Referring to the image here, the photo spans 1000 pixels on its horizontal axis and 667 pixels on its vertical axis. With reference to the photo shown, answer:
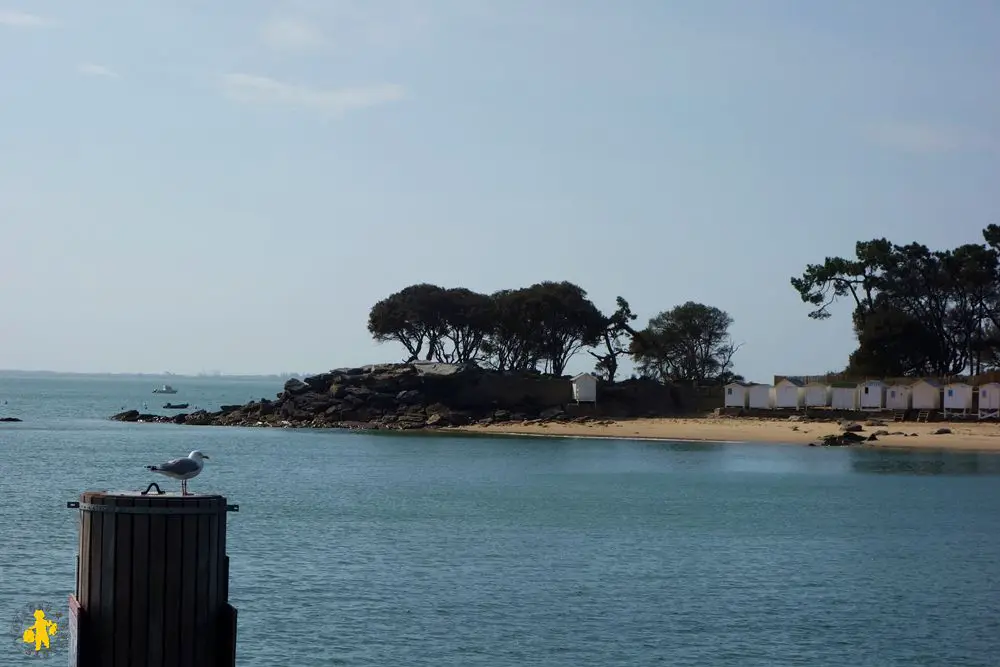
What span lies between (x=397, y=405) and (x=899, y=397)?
35.7 metres

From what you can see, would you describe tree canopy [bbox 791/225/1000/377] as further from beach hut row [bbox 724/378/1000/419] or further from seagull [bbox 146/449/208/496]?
seagull [bbox 146/449/208/496]

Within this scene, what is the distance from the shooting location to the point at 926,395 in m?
87.2

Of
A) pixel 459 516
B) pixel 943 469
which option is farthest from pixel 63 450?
pixel 943 469

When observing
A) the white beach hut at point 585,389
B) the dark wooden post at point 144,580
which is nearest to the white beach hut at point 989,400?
the white beach hut at point 585,389

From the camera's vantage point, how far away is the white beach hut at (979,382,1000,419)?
83625 millimetres

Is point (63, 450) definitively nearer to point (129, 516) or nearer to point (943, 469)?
point (943, 469)

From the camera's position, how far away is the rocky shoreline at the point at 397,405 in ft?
310

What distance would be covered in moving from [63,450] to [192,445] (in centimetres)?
816

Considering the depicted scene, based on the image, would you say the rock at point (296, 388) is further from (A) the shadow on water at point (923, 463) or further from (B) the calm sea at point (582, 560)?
(A) the shadow on water at point (923, 463)

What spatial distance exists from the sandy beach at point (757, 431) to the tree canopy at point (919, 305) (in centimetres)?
1403

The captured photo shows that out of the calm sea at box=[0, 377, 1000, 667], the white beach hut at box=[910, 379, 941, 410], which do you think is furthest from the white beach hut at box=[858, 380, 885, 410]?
the calm sea at box=[0, 377, 1000, 667]

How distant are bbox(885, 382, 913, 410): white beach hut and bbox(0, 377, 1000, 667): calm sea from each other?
24.7 metres

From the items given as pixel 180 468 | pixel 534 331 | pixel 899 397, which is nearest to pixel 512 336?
pixel 534 331

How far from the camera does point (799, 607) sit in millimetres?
25000
